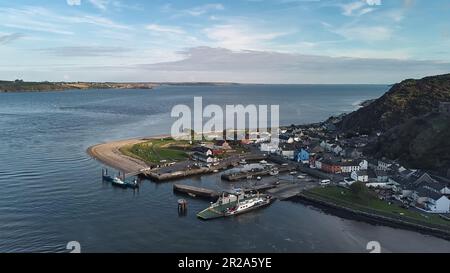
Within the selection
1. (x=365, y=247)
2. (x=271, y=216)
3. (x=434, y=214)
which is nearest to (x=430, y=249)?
(x=365, y=247)

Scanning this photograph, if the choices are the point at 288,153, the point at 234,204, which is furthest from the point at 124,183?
the point at 288,153

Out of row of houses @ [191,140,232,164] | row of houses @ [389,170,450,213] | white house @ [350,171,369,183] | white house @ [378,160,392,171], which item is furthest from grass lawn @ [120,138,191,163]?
row of houses @ [389,170,450,213]

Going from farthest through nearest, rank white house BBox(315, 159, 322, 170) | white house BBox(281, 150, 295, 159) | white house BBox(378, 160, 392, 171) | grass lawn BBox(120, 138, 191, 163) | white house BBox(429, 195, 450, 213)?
white house BBox(281, 150, 295, 159) → grass lawn BBox(120, 138, 191, 163) → white house BBox(315, 159, 322, 170) → white house BBox(378, 160, 392, 171) → white house BBox(429, 195, 450, 213)

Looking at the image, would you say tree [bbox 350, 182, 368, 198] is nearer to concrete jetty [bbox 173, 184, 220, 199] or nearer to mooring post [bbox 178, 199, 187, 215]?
concrete jetty [bbox 173, 184, 220, 199]

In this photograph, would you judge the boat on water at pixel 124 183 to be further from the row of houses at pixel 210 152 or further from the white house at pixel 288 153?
the white house at pixel 288 153

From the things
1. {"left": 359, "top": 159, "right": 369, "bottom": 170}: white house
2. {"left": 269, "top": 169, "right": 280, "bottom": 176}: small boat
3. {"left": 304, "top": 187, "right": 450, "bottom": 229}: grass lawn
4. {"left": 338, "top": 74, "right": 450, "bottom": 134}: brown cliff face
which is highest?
{"left": 338, "top": 74, "right": 450, "bottom": 134}: brown cliff face

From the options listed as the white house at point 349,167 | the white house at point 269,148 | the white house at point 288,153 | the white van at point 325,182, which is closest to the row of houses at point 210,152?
the white house at point 269,148

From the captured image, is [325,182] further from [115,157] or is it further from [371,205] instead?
[115,157]

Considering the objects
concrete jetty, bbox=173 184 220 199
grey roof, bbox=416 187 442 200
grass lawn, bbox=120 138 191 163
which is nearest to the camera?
grey roof, bbox=416 187 442 200
